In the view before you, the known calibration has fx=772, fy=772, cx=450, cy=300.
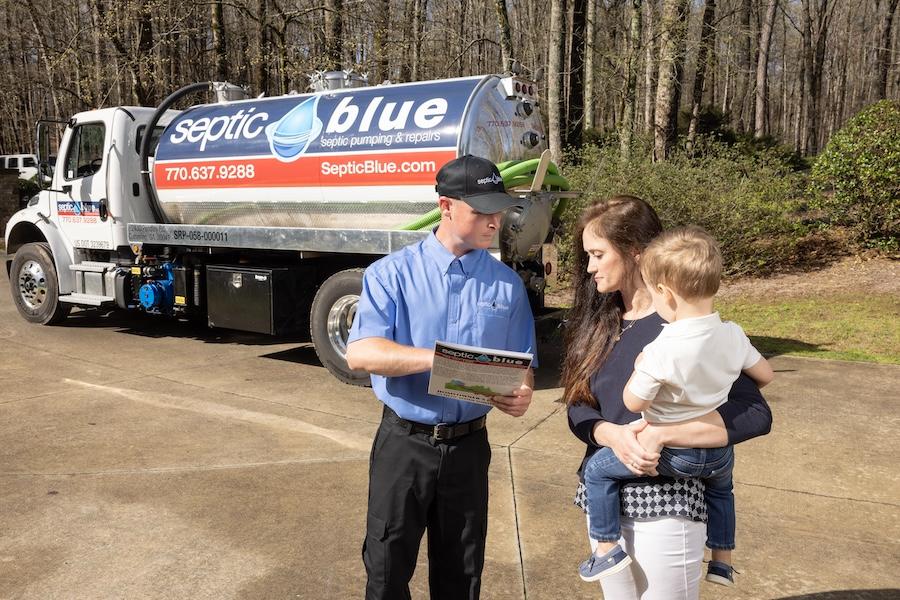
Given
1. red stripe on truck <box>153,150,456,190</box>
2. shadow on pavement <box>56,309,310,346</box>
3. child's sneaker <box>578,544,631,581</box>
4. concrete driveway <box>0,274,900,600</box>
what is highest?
red stripe on truck <box>153,150,456,190</box>

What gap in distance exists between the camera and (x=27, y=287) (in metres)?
10.7

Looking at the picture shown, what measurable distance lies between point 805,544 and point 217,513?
10.4 feet

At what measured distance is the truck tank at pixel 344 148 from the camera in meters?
7.21

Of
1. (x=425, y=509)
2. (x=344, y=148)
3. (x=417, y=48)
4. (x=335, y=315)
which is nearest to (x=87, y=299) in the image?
(x=335, y=315)

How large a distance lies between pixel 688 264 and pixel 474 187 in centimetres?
77

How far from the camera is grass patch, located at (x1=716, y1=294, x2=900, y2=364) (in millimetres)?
8344

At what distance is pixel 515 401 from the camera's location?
247cm

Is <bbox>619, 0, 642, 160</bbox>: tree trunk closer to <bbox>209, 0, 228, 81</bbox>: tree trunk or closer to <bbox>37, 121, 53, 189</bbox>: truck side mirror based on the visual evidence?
<bbox>37, 121, 53, 189</bbox>: truck side mirror

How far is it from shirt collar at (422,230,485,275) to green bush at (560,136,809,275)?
29.8ft

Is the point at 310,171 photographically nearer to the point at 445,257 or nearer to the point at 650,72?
the point at 445,257

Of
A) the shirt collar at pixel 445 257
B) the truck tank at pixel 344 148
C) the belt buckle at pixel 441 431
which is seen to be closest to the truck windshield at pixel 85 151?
the truck tank at pixel 344 148

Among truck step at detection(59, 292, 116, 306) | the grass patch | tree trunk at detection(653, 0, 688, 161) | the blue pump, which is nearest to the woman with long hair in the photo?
the grass patch

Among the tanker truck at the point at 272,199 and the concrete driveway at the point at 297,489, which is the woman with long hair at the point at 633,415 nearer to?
the concrete driveway at the point at 297,489

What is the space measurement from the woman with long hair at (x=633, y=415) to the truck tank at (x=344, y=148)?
4669mm
